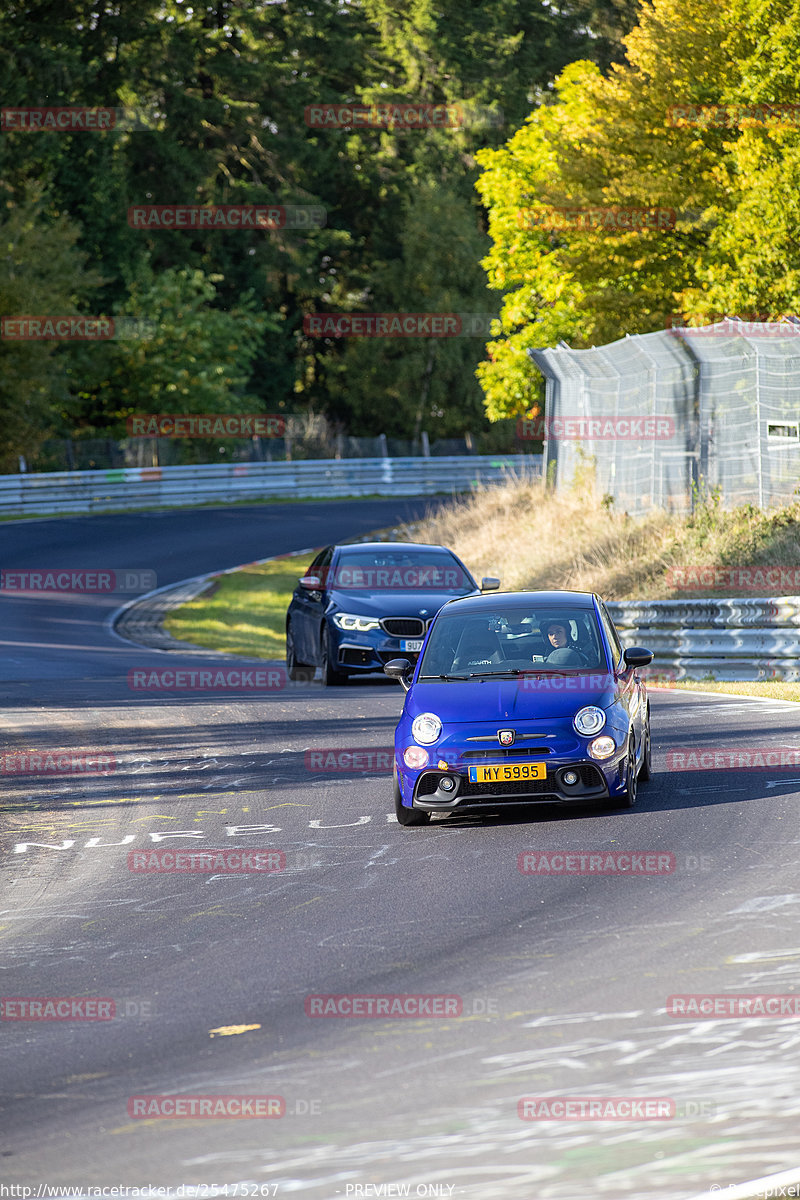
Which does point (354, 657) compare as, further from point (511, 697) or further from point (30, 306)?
point (30, 306)

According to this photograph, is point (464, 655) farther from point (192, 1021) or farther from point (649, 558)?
point (649, 558)

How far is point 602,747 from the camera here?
32.7 feet

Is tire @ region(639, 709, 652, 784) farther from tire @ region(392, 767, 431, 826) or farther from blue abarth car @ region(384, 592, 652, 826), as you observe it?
tire @ region(392, 767, 431, 826)

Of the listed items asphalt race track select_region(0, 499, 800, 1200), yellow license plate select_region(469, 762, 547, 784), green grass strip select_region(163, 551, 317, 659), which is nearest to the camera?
asphalt race track select_region(0, 499, 800, 1200)

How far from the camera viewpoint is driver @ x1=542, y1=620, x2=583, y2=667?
10.9 m

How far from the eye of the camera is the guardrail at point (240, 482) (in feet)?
143

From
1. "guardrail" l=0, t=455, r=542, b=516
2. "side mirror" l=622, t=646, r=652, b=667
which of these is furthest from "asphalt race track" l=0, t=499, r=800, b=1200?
"guardrail" l=0, t=455, r=542, b=516

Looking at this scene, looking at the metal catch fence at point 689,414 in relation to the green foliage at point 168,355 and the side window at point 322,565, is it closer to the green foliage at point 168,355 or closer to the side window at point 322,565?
the side window at point 322,565

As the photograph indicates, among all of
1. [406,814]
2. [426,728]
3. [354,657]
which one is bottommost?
[354,657]

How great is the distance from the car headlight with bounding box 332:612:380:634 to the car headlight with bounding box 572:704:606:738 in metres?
8.50

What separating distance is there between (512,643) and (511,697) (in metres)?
1.00

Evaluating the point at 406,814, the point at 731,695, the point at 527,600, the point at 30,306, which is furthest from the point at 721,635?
the point at 30,306

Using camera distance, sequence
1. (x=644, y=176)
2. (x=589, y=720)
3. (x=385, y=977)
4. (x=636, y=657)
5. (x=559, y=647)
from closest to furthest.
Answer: (x=385, y=977) → (x=589, y=720) → (x=636, y=657) → (x=559, y=647) → (x=644, y=176)

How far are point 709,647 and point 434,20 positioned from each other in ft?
192
